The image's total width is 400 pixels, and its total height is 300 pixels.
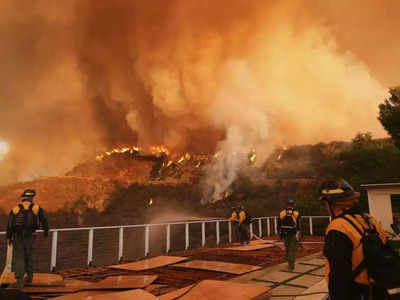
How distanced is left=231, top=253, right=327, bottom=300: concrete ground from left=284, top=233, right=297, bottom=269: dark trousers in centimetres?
22

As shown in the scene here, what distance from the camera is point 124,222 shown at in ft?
179

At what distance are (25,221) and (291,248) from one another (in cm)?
638

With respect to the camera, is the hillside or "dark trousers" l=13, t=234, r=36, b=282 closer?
"dark trousers" l=13, t=234, r=36, b=282

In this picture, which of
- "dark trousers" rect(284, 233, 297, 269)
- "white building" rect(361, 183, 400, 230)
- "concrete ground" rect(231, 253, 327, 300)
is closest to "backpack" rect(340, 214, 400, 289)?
"concrete ground" rect(231, 253, 327, 300)

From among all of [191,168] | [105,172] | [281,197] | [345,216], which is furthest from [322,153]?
[345,216]

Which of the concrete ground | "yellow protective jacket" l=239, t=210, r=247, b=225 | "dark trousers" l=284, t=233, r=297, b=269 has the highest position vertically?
"yellow protective jacket" l=239, t=210, r=247, b=225

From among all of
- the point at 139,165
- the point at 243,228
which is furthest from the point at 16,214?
the point at 139,165

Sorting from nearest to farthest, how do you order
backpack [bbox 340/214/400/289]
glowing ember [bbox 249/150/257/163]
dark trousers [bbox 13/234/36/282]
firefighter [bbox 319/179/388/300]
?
backpack [bbox 340/214/400/289]
firefighter [bbox 319/179/388/300]
dark trousers [bbox 13/234/36/282]
glowing ember [bbox 249/150/257/163]

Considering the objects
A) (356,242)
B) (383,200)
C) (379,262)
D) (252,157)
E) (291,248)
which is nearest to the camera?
(379,262)

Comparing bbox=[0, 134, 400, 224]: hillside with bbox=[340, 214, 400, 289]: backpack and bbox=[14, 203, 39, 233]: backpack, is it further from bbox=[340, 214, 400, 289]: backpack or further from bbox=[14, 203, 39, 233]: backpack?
bbox=[340, 214, 400, 289]: backpack

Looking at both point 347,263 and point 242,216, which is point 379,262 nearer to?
point 347,263

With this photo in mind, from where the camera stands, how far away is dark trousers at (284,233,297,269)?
292 inches

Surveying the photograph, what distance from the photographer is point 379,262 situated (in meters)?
1.73

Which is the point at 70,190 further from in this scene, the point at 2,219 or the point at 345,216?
the point at 345,216
